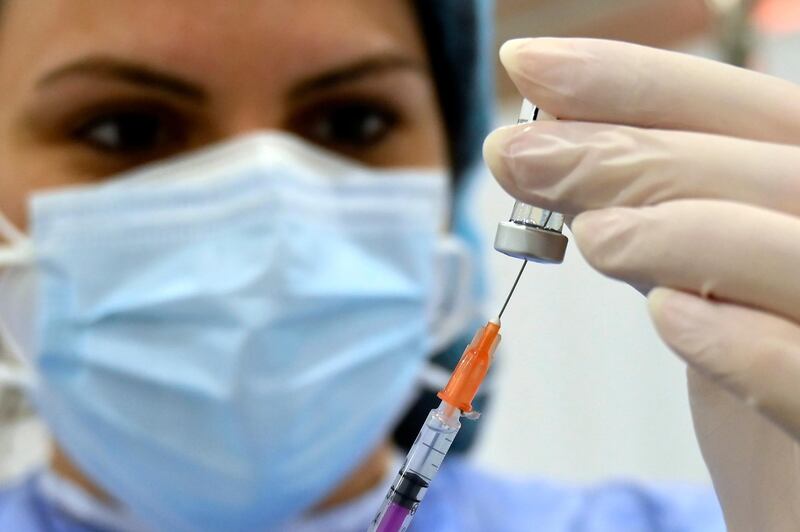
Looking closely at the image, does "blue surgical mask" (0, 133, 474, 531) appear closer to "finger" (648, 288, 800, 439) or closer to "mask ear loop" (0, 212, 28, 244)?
"mask ear loop" (0, 212, 28, 244)

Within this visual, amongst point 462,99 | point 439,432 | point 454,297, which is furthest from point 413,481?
point 462,99

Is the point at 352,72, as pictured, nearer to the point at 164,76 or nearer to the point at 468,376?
the point at 164,76

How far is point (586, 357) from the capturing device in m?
1.52

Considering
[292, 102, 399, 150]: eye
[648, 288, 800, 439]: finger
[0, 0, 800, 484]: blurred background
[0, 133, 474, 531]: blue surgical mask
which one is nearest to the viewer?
[648, 288, 800, 439]: finger

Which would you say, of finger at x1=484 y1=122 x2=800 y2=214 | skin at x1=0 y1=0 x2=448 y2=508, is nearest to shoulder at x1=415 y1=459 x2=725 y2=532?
skin at x1=0 y1=0 x2=448 y2=508

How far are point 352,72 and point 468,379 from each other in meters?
0.56

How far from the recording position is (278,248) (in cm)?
79

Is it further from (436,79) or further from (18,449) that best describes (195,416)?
(18,449)

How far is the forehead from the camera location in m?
0.83

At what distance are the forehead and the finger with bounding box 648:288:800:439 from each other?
1.88 feet

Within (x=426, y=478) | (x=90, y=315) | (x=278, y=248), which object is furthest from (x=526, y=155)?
(x=90, y=315)

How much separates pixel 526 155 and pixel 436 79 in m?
0.66

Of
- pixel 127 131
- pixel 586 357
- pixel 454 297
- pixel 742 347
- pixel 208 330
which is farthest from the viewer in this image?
pixel 586 357

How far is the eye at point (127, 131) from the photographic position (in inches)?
34.7
